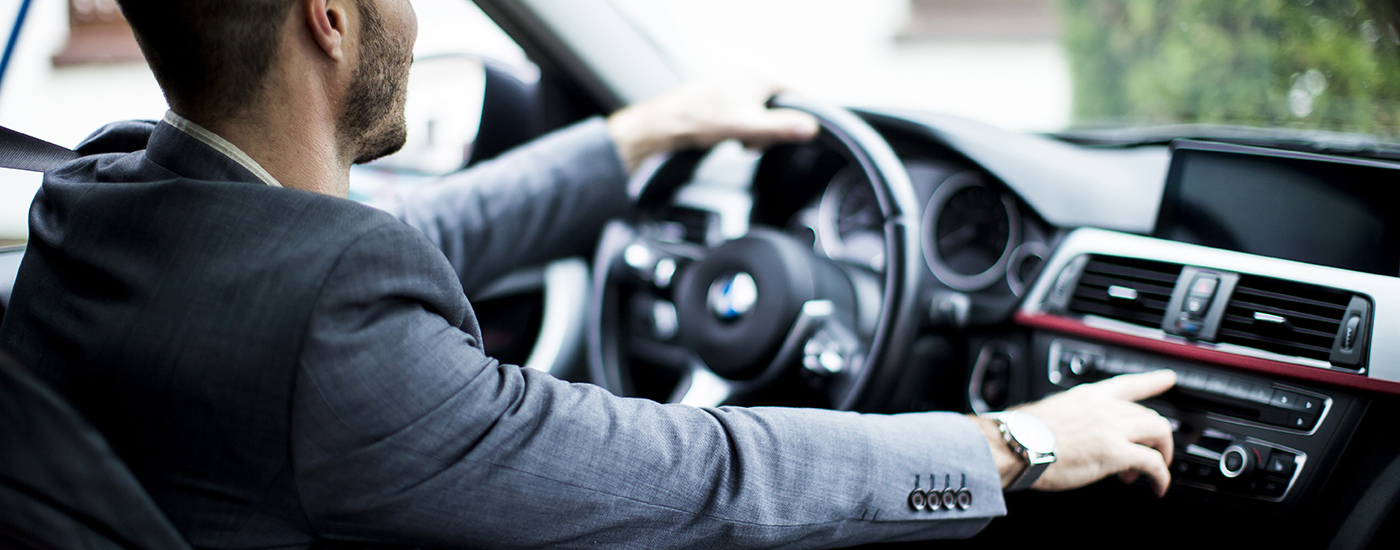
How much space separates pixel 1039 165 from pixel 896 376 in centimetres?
55

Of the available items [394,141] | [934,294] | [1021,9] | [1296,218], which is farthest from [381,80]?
[1021,9]

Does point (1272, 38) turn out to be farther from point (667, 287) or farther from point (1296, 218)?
point (667, 287)

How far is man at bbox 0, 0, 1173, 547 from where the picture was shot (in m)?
0.82

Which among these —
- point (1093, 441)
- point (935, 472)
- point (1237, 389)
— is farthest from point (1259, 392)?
point (935, 472)

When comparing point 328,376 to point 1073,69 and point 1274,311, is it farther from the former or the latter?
point 1073,69

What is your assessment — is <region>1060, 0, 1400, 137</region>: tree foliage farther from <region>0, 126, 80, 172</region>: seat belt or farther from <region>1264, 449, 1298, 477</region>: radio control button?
<region>0, 126, 80, 172</region>: seat belt

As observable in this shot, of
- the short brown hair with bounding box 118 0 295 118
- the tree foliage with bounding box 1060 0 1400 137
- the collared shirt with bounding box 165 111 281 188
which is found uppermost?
the tree foliage with bounding box 1060 0 1400 137

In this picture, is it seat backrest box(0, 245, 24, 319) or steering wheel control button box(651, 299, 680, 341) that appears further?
steering wheel control button box(651, 299, 680, 341)

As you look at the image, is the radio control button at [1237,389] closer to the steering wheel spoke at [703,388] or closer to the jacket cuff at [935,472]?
the jacket cuff at [935,472]

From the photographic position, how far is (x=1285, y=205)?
4.81 ft

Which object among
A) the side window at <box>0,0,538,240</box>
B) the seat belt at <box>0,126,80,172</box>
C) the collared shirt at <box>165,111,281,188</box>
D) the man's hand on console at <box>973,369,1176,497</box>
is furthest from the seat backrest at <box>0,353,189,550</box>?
the man's hand on console at <box>973,369,1176,497</box>

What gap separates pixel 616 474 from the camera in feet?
3.10

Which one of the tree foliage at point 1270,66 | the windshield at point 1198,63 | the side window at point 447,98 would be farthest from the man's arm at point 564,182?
the tree foliage at point 1270,66

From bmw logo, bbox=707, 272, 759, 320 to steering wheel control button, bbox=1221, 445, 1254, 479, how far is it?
78cm
